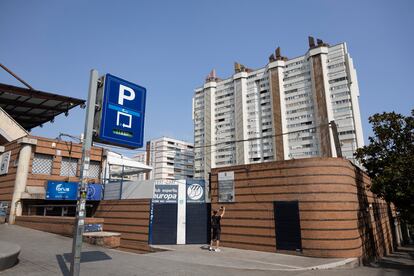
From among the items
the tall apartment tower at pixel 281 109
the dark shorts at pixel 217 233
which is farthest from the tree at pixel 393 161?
the tall apartment tower at pixel 281 109

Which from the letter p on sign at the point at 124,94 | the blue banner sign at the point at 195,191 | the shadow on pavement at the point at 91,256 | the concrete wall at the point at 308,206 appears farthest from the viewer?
the blue banner sign at the point at 195,191

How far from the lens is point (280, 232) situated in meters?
12.7

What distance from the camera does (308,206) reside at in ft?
40.3

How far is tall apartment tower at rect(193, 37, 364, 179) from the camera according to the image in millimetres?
64938

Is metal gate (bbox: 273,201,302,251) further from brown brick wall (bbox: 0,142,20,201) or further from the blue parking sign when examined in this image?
brown brick wall (bbox: 0,142,20,201)

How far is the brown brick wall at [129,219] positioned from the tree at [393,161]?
11.6 m

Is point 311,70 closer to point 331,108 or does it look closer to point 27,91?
point 331,108

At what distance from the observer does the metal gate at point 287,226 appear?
1232cm

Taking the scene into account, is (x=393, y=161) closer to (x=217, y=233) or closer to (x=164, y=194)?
(x=217, y=233)

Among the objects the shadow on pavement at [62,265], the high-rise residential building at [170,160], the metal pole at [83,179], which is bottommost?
the shadow on pavement at [62,265]

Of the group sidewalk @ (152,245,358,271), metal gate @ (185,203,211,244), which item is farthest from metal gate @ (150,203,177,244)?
sidewalk @ (152,245,358,271)

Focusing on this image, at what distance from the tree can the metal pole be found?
12.7 m

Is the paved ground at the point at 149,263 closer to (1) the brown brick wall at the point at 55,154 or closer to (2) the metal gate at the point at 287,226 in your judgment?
(2) the metal gate at the point at 287,226

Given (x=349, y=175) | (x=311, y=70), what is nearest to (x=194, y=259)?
(x=349, y=175)
